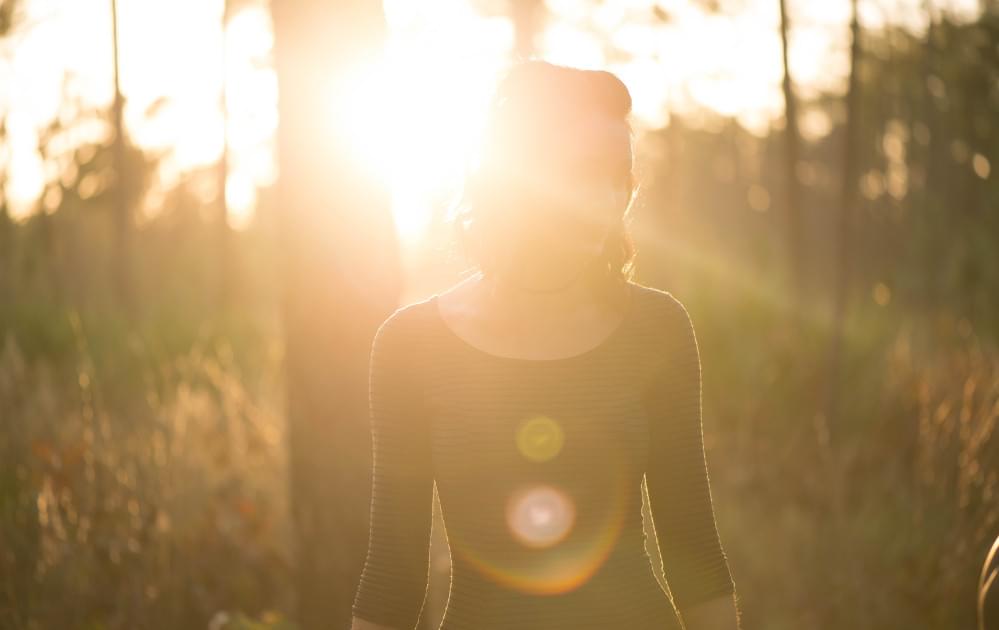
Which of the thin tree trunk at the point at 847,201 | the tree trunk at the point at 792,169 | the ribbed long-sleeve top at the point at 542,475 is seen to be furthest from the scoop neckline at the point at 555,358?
the tree trunk at the point at 792,169

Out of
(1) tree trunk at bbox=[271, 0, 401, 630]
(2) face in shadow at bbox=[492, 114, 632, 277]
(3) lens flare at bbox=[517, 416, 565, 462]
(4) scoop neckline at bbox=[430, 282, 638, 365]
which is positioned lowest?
(1) tree trunk at bbox=[271, 0, 401, 630]

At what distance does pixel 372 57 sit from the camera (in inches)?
143

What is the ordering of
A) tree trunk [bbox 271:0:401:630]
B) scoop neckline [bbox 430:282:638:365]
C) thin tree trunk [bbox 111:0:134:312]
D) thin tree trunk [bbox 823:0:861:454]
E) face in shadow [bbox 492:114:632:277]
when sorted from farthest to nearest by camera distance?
thin tree trunk [bbox 111:0:134:312] → thin tree trunk [bbox 823:0:861:454] → tree trunk [bbox 271:0:401:630] → scoop neckline [bbox 430:282:638:365] → face in shadow [bbox 492:114:632:277]

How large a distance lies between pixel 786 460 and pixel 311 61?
468 cm

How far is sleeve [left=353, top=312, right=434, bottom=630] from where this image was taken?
1.87 m

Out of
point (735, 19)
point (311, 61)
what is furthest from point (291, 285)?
point (735, 19)

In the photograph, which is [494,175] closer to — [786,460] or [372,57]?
[372,57]

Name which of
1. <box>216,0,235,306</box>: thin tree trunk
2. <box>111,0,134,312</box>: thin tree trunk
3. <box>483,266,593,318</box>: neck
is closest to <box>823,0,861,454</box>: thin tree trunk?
<box>483,266,593,318</box>: neck

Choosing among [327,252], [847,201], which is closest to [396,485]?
[327,252]

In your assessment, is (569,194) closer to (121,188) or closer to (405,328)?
(405,328)

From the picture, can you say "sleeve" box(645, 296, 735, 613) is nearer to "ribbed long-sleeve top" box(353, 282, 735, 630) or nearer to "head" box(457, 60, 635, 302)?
"ribbed long-sleeve top" box(353, 282, 735, 630)

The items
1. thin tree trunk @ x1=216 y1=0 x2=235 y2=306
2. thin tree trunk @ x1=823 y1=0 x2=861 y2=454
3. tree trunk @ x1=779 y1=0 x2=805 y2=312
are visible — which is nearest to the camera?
thin tree trunk @ x1=823 y1=0 x2=861 y2=454

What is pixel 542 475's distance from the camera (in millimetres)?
1818

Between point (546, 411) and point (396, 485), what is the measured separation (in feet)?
1.04
